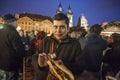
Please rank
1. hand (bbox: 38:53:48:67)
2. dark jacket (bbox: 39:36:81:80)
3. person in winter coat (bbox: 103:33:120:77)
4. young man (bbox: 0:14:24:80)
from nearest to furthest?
hand (bbox: 38:53:48:67)
dark jacket (bbox: 39:36:81:80)
person in winter coat (bbox: 103:33:120:77)
young man (bbox: 0:14:24:80)

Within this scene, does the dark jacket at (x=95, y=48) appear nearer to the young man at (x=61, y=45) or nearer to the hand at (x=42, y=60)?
the young man at (x=61, y=45)

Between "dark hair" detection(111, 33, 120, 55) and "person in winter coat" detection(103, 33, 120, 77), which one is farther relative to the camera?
"dark hair" detection(111, 33, 120, 55)

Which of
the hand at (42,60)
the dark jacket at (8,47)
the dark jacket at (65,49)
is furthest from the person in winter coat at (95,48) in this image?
the hand at (42,60)

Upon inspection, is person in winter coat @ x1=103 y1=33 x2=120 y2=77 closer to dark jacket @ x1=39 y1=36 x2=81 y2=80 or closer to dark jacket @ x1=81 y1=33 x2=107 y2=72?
dark jacket @ x1=81 y1=33 x2=107 y2=72

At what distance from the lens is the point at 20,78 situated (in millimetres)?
3490

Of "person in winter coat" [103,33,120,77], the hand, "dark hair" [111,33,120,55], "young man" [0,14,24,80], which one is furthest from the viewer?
"young man" [0,14,24,80]

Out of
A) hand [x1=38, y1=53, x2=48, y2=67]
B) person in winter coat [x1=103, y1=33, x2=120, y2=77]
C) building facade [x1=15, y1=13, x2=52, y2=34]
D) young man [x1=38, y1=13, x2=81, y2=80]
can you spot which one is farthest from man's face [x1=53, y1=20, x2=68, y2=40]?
building facade [x1=15, y1=13, x2=52, y2=34]

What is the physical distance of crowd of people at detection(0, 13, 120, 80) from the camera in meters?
1.96

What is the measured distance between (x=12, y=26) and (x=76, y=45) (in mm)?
1304

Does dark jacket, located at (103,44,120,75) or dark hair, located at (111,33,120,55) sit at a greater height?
dark hair, located at (111,33,120,55)

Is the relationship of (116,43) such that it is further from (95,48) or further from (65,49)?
(65,49)

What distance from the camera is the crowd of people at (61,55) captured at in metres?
1.96

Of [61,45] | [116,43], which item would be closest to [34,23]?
[116,43]

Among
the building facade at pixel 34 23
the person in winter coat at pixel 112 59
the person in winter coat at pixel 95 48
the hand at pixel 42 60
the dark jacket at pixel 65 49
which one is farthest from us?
the building facade at pixel 34 23
